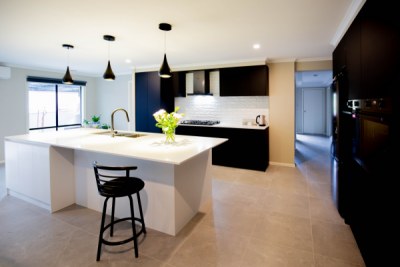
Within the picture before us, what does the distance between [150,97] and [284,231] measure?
4.67 meters

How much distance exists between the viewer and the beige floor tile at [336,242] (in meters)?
2.07

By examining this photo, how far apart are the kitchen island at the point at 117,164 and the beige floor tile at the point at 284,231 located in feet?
2.73

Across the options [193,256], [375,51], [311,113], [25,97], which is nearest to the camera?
[375,51]

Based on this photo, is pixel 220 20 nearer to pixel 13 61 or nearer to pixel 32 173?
pixel 32 173

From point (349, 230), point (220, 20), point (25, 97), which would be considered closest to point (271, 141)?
point (349, 230)

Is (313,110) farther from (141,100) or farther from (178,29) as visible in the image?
(178,29)

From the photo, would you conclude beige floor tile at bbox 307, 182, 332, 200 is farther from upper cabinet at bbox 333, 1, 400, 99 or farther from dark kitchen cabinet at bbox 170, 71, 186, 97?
dark kitchen cabinet at bbox 170, 71, 186, 97

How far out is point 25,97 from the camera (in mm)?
5848

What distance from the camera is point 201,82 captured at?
17.9 feet

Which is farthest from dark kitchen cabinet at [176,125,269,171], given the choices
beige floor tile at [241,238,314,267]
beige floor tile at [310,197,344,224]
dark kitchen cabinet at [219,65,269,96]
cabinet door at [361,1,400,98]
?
cabinet door at [361,1,400,98]

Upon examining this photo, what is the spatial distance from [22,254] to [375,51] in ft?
11.6

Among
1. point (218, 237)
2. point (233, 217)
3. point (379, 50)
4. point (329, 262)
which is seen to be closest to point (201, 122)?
point (233, 217)

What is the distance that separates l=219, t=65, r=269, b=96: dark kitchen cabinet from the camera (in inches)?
192

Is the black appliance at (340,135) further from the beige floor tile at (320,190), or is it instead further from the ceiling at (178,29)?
the ceiling at (178,29)
